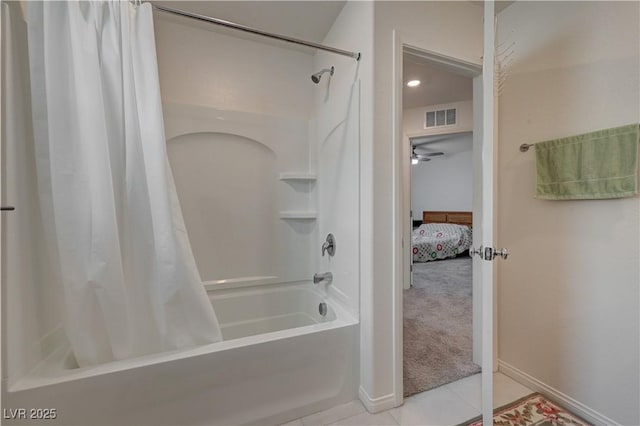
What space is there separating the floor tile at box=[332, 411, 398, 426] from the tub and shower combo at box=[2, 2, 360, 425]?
0.12m

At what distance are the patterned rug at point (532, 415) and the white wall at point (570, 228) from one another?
0.11 meters

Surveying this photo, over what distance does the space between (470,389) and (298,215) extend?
1696 millimetres

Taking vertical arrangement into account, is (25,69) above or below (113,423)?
above

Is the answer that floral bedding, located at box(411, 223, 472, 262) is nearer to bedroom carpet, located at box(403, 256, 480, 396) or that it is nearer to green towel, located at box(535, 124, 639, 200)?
bedroom carpet, located at box(403, 256, 480, 396)

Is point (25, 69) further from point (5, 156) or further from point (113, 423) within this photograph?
point (113, 423)

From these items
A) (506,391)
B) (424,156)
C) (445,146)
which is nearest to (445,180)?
(424,156)

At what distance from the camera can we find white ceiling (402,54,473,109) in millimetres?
2615

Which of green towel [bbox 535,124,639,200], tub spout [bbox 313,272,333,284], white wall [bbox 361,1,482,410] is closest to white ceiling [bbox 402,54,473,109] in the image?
white wall [bbox 361,1,482,410]

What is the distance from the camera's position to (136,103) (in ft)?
4.34

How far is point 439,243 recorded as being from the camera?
534cm

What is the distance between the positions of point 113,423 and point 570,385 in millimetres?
2352

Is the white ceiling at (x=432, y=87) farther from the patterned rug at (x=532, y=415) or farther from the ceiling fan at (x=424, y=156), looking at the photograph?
the ceiling fan at (x=424, y=156)

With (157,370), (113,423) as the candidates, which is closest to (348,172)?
(157,370)

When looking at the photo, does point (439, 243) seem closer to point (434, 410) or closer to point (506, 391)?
point (506, 391)
